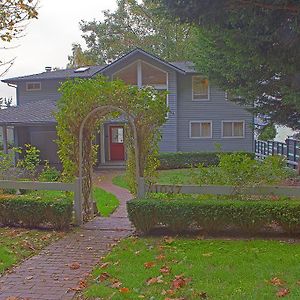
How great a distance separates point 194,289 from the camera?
196 inches

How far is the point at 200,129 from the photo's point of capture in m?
26.7

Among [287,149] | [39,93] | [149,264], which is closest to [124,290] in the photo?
[149,264]

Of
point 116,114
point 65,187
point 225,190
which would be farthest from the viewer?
point 116,114

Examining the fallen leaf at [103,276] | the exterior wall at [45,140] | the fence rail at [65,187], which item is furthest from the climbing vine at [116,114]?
the exterior wall at [45,140]

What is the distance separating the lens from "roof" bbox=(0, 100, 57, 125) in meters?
23.1

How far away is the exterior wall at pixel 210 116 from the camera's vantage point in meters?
26.4

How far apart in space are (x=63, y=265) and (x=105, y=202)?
684cm

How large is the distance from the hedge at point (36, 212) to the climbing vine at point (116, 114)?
115 centimetres

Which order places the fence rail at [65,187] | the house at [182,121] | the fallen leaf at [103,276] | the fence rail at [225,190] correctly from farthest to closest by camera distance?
the house at [182,121] → the fence rail at [65,187] → the fence rail at [225,190] → the fallen leaf at [103,276]

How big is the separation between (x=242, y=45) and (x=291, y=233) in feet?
11.7

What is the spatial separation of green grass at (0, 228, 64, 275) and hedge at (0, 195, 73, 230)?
0.25 m

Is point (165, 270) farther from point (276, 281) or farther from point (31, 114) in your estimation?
point (31, 114)

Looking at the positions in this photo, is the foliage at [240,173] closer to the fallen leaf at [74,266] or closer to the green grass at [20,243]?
the green grass at [20,243]

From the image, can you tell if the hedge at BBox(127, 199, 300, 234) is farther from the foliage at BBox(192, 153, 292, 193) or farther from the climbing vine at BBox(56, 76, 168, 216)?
the climbing vine at BBox(56, 76, 168, 216)
